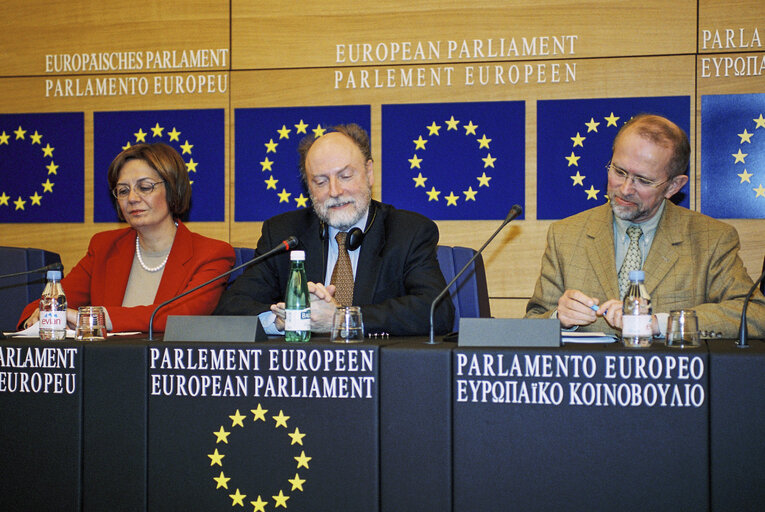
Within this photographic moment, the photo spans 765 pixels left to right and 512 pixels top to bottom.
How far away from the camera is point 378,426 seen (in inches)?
73.9

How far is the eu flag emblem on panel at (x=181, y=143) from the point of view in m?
4.09

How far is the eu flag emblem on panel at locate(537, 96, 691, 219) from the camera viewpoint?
12.2ft

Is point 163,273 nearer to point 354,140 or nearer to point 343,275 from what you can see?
point 343,275

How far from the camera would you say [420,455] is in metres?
1.83

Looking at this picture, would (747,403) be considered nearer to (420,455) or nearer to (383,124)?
(420,455)

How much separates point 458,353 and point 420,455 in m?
0.25

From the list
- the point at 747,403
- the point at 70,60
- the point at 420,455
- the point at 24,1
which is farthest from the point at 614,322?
the point at 24,1

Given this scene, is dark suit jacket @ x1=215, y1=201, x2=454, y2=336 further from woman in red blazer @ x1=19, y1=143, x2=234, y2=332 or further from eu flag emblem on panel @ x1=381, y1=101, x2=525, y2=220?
eu flag emblem on panel @ x1=381, y1=101, x2=525, y2=220

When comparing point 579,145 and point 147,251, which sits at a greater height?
point 579,145

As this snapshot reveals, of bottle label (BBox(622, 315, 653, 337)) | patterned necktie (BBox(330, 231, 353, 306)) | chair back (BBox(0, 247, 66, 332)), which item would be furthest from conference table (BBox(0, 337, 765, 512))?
chair back (BBox(0, 247, 66, 332))

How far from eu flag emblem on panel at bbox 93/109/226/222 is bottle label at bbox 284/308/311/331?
208cm

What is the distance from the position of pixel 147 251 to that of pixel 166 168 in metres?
0.37

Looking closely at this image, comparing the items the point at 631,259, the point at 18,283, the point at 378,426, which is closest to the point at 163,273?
the point at 18,283

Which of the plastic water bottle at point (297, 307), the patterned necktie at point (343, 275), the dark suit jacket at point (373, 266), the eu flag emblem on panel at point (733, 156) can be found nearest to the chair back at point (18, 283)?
the dark suit jacket at point (373, 266)
